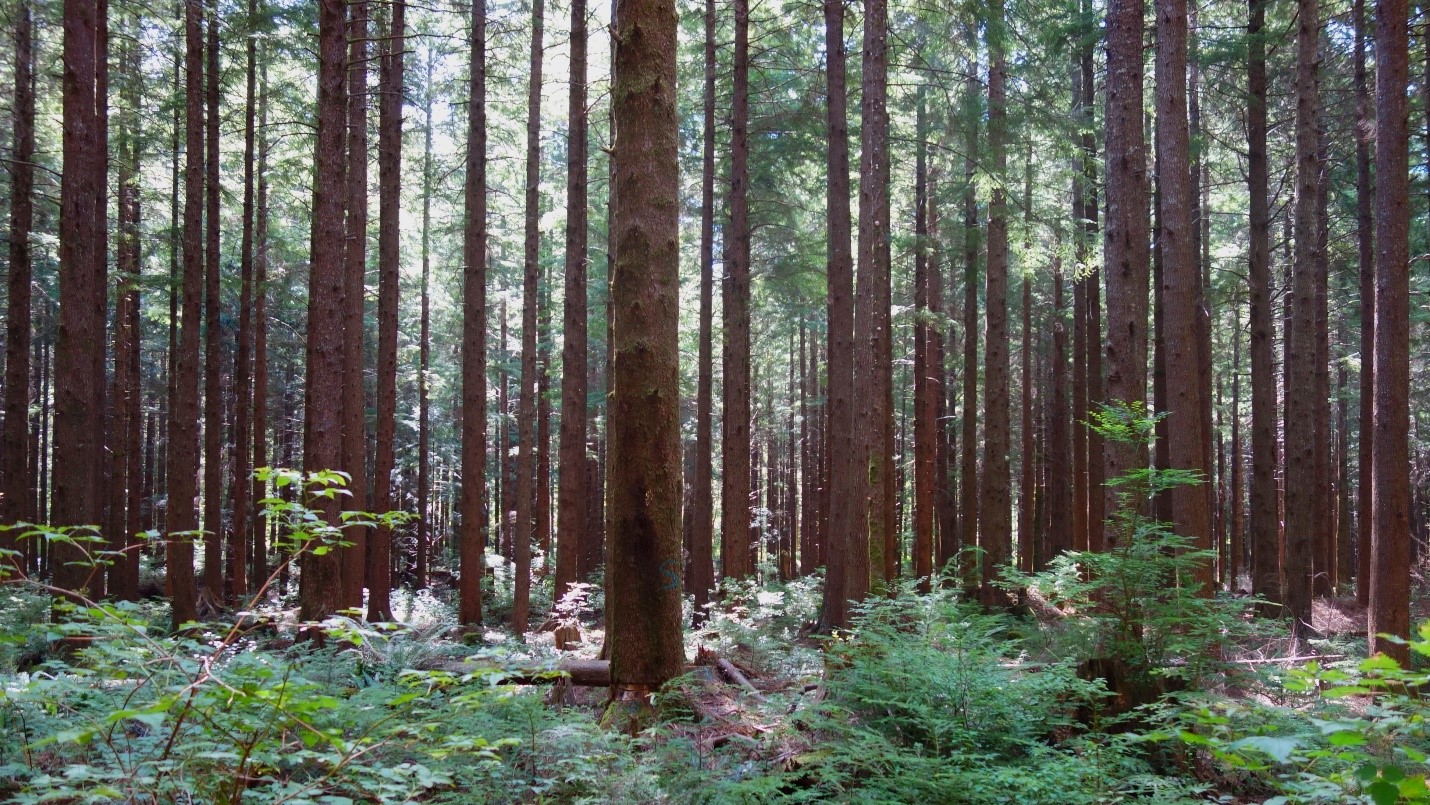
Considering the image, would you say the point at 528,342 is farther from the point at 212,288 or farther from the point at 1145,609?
the point at 1145,609

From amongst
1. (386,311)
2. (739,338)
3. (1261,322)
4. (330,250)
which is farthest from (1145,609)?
(386,311)

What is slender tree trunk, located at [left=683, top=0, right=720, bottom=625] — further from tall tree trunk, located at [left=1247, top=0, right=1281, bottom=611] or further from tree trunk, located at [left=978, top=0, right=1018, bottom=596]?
tall tree trunk, located at [left=1247, top=0, right=1281, bottom=611]

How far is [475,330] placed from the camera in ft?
45.8

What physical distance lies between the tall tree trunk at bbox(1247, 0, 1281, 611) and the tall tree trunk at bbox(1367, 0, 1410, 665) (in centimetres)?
535

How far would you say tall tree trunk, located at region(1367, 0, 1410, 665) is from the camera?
9242mm

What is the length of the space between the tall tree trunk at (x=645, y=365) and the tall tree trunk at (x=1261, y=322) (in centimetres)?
1351

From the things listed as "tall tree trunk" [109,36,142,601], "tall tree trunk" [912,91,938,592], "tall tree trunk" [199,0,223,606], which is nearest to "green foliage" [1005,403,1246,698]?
"tall tree trunk" [912,91,938,592]

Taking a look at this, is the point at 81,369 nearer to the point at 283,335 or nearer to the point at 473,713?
the point at 473,713

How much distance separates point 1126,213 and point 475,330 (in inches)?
396

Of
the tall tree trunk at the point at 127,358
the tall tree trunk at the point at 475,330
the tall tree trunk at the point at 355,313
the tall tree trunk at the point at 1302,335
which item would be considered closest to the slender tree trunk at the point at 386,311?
the tall tree trunk at the point at 355,313

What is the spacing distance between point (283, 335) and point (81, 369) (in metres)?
21.6

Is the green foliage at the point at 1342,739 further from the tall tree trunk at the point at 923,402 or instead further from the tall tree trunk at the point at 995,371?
the tall tree trunk at the point at 923,402

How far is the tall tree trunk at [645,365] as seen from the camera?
518 cm

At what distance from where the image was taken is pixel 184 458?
45.0ft
